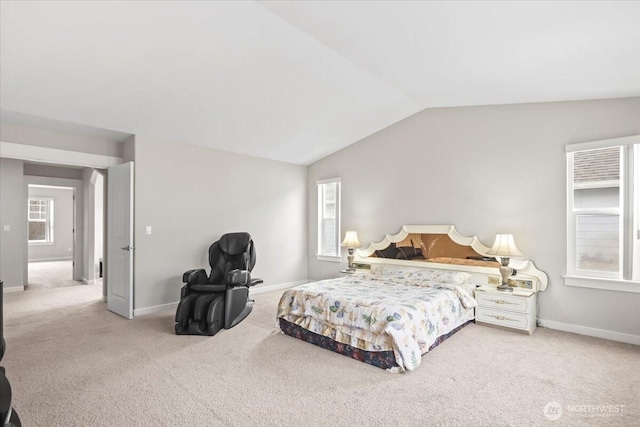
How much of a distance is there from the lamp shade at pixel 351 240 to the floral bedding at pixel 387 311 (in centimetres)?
125

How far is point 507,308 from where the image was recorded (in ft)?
12.7

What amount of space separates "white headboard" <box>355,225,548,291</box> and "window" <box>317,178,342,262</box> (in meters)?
0.72

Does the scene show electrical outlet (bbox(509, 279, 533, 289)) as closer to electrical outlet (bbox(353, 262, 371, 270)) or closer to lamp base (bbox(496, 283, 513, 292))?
lamp base (bbox(496, 283, 513, 292))

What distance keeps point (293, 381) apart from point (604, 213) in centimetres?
362

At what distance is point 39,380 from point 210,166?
3285mm

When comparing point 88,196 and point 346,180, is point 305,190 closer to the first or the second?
point 346,180

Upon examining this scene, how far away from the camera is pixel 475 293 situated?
4.11m

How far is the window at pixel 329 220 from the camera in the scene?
20.5ft

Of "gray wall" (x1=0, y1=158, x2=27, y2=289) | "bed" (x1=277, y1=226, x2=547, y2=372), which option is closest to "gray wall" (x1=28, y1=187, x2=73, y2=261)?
"gray wall" (x1=0, y1=158, x2=27, y2=289)

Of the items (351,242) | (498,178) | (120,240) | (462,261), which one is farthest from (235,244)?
(498,178)

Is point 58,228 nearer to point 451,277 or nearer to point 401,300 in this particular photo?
point 401,300

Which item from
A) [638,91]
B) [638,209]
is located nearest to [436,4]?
[638,91]

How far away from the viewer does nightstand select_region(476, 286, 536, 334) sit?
12.3ft

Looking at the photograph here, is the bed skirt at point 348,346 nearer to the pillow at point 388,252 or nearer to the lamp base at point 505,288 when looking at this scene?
the lamp base at point 505,288
